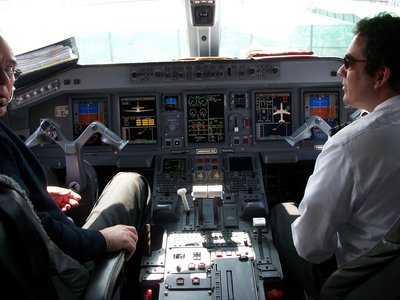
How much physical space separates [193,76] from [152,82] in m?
0.32

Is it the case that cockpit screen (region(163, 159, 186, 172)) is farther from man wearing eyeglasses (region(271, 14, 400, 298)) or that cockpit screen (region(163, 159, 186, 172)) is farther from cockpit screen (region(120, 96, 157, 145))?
man wearing eyeglasses (region(271, 14, 400, 298))

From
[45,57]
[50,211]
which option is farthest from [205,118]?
[50,211]

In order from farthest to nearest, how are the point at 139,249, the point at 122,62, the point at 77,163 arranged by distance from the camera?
1. the point at 122,62
2. the point at 77,163
3. the point at 139,249

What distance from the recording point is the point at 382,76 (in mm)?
1509

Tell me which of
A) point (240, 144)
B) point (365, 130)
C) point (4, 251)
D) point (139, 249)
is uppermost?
point (365, 130)

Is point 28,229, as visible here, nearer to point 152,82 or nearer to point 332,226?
point 332,226

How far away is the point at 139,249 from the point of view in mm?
2787

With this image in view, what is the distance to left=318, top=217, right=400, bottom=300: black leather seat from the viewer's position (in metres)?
1.10

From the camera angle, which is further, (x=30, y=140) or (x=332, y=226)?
(x=30, y=140)

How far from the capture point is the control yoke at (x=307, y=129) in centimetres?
319

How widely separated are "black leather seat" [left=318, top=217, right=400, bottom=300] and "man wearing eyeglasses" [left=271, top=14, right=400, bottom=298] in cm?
10

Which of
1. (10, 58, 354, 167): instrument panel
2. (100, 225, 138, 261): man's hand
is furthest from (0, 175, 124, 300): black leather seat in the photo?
(10, 58, 354, 167): instrument panel

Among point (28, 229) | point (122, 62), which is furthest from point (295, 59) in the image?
point (28, 229)

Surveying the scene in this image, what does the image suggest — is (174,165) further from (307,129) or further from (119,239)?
(119,239)
